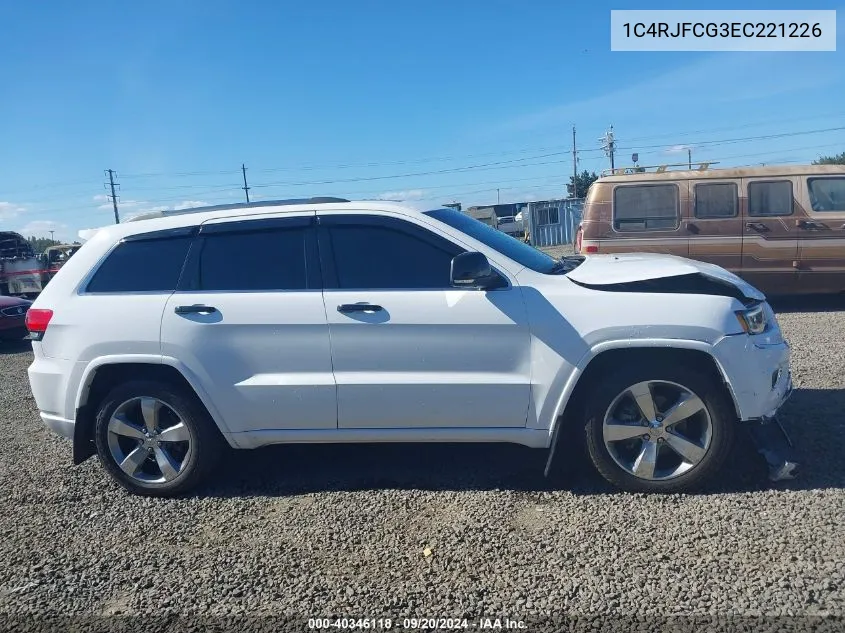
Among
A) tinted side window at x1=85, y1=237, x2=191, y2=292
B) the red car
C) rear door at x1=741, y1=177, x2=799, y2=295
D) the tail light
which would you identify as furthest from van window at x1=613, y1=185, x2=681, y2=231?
the red car

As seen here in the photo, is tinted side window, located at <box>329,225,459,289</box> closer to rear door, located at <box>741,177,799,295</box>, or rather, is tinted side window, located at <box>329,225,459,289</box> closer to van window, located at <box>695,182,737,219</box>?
van window, located at <box>695,182,737,219</box>

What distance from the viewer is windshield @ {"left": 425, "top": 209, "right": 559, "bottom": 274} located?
420cm

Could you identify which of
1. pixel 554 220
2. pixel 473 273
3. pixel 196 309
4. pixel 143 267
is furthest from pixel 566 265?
pixel 554 220

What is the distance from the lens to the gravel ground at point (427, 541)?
3.01 m

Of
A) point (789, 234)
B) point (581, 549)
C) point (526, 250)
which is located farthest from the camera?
point (789, 234)

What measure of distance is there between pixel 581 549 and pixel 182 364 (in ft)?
8.31

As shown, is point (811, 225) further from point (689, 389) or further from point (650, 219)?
point (689, 389)

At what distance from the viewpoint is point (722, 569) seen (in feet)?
10.2

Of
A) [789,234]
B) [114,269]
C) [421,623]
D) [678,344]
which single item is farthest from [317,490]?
[789,234]

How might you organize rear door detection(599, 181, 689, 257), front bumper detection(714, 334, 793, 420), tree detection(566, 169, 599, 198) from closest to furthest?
front bumper detection(714, 334, 793, 420) < rear door detection(599, 181, 689, 257) < tree detection(566, 169, 599, 198)

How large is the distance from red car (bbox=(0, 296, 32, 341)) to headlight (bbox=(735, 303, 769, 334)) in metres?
11.4

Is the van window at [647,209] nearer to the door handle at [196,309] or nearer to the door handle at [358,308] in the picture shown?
the door handle at [358,308]

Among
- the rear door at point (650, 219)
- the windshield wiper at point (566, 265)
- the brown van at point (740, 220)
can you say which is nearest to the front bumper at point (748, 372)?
the windshield wiper at point (566, 265)

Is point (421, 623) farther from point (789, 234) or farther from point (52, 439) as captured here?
point (789, 234)
